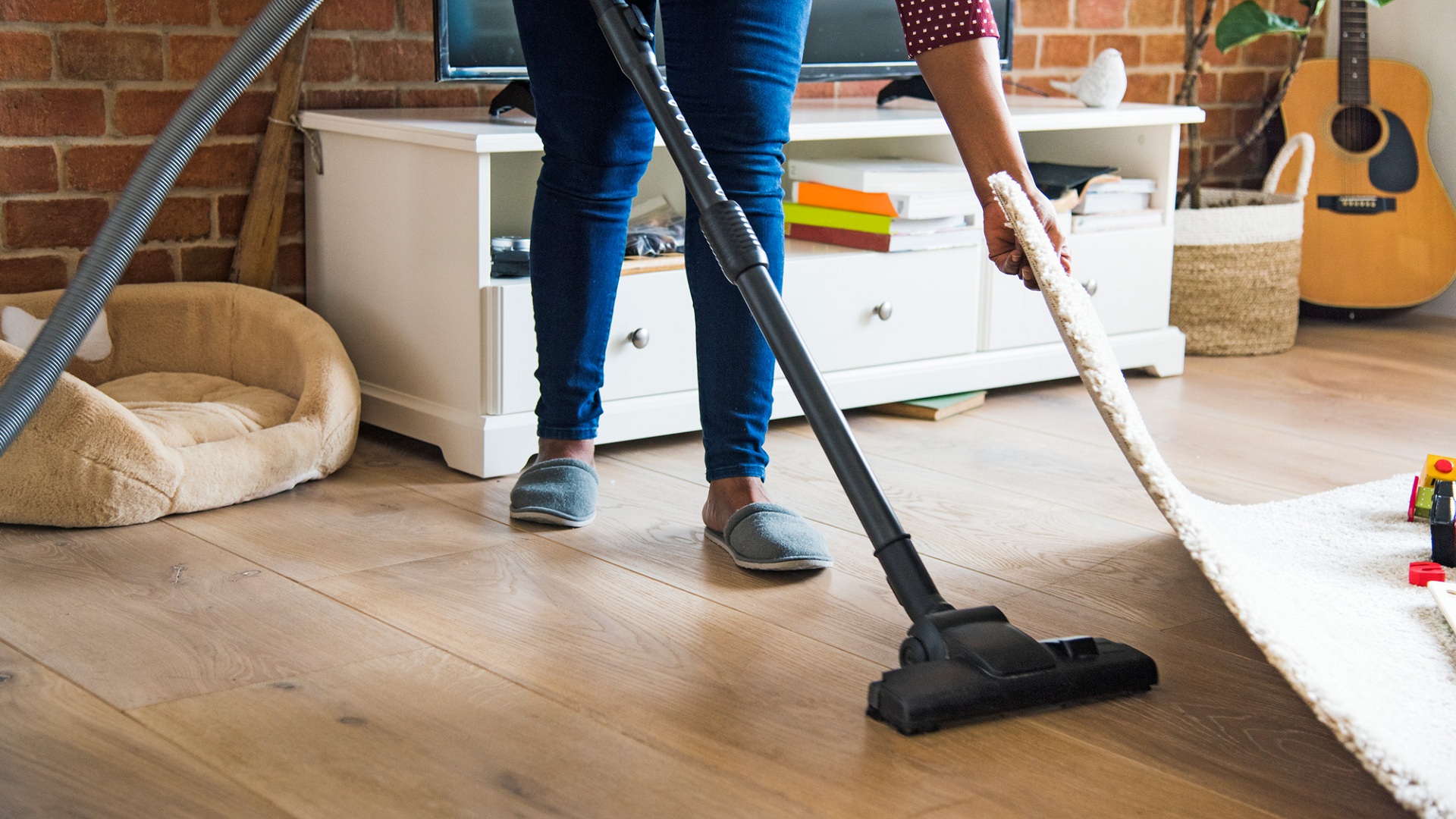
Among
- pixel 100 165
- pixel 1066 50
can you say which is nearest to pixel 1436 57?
pixel 1066 50

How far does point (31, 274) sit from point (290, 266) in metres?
0.35

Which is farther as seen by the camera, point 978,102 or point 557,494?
point 557,494

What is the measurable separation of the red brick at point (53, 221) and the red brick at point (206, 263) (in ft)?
0.43

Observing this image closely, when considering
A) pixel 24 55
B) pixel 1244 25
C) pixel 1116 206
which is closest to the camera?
pixel 24 55

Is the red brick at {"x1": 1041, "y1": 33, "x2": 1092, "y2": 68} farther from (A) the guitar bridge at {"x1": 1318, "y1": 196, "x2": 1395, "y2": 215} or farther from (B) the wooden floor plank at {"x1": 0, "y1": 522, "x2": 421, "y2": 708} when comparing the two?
(B) the wooden floor plank at {"x1": 0, "y1": 522, "x2": 421, "y2": 708}

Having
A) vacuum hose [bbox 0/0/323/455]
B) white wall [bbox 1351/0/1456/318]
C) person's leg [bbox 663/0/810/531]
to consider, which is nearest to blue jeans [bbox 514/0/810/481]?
person's leg [bbox 663/0/810/531]

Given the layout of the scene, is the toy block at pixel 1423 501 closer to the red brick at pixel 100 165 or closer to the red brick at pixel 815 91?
the red brick at pixel 815 91

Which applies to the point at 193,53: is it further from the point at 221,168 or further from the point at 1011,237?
the point at 1011,237

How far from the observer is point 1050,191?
92.6 inches

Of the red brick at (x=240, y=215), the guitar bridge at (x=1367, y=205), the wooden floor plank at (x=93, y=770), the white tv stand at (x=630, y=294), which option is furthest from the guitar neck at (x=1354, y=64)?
the wooden floor plank at (x=93, y=770)

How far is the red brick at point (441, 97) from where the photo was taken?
7.11 feet

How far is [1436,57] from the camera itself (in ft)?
10.4

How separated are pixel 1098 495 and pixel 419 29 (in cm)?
122

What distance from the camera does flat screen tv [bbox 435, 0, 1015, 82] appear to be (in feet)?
6.37
